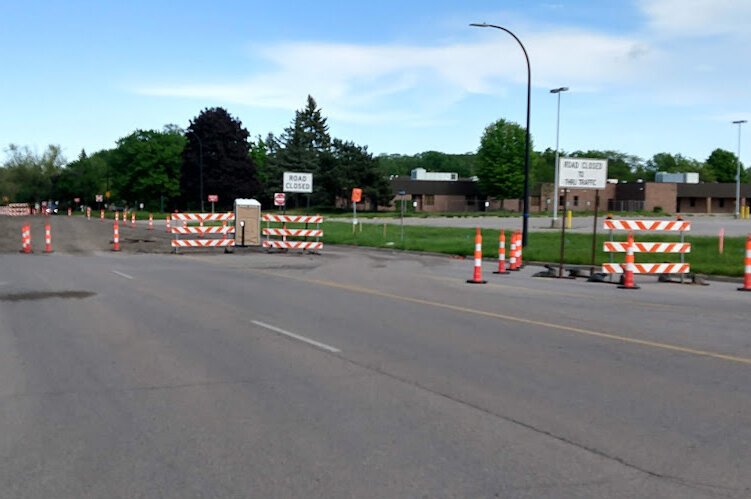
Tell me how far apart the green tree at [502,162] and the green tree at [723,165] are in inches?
3412

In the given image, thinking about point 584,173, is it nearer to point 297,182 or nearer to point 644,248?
point 644,248

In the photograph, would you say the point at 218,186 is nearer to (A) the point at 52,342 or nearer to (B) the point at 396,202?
(B) the point at 396,202

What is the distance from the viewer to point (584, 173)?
2697 cm

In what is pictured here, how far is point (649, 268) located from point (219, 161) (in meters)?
87.8

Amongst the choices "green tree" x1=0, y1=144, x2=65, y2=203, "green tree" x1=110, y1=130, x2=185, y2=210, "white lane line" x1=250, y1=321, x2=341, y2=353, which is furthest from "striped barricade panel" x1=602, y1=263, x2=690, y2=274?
"green tree" x1=0, y1=144, x2=65, y2=203

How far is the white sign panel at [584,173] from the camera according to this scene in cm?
2672

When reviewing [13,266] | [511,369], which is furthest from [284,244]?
[511,369]

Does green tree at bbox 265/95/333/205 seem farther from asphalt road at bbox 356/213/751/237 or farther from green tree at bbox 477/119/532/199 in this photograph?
asphalt road at bbox 356/213/751/237

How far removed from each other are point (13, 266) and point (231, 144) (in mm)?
82480

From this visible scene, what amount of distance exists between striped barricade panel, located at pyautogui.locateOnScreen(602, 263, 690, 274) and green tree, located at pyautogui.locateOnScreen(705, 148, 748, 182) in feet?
572

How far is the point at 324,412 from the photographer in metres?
6.73

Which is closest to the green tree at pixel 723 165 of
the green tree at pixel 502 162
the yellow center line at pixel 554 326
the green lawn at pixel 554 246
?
the green tree at pixel 502 162

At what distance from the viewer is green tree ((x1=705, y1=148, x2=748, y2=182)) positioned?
593 ft

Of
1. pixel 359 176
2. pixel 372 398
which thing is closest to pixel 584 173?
pixel 372 398
